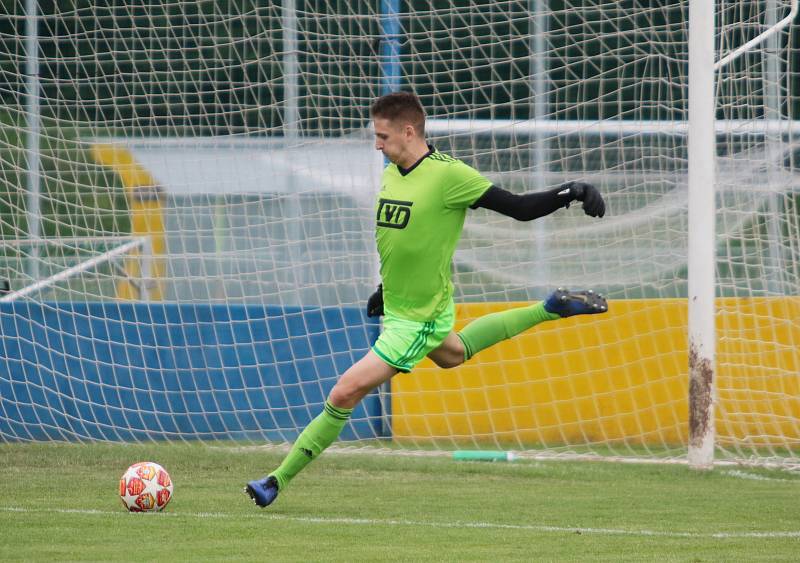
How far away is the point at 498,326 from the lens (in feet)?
24.5

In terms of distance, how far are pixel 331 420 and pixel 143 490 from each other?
102 centimetres

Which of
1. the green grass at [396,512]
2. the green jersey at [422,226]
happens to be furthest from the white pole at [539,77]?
the green jersey at [422,226]

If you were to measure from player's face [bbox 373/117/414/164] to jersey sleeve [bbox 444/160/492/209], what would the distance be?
264 mm

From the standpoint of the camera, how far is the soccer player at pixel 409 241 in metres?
6.66

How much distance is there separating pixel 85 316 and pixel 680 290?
4894mm

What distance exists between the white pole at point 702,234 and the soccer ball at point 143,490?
154 inches

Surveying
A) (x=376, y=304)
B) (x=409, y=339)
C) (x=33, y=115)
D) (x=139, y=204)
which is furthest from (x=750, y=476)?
(x=33, y=115)

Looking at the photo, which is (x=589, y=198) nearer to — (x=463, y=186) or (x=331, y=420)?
(x=463, y=186)

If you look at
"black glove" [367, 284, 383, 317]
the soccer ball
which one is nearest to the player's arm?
"black glove" [367, 284, 383, 317]

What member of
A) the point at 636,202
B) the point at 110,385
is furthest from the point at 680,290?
the point at 110,385

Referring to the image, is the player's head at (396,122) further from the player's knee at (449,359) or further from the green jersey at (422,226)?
the player's knee at (449,359)

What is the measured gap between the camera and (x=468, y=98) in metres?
11.1

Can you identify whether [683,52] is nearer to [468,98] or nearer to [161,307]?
[468,98]

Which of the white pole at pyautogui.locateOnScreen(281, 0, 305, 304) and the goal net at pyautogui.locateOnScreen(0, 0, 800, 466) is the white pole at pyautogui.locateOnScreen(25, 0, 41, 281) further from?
the white pole at pyautogui.locateOnScreen(281, 0, 305, 304)
